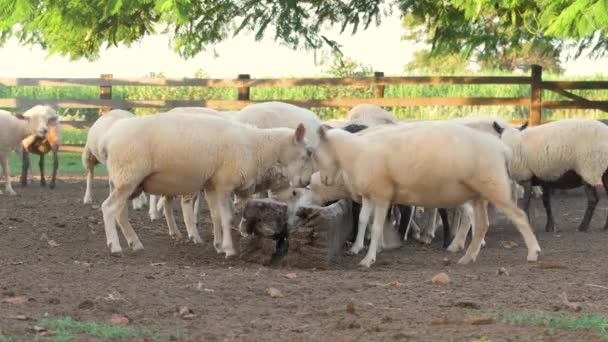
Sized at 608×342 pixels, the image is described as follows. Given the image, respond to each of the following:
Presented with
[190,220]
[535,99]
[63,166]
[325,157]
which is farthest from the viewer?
[63,166]

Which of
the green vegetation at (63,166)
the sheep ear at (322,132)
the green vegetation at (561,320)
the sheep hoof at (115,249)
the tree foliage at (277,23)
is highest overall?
the tree foliage at (277,23)

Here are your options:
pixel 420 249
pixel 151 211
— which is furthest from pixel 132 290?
pixel 151 211

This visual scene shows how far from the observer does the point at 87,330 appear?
240 inches

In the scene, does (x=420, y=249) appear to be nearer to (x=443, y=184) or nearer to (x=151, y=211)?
(x=443, y=184)

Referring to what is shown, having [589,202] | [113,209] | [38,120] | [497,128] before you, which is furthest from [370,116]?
[38,120]

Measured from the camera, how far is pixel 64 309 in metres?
6.84

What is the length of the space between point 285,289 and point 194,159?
215cm

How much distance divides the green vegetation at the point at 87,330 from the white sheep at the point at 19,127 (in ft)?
36.6

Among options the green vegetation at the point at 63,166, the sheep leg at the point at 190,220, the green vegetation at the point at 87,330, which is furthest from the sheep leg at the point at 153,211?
the green vegetation at the point at 63,166

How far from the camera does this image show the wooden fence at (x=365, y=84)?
2133cm

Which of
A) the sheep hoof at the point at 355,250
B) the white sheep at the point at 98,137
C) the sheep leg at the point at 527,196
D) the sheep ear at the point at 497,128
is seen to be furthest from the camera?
the white sheep at the point at 98,137

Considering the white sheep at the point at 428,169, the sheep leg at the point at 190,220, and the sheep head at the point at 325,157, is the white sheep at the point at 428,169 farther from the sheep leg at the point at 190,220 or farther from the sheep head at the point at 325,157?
the sheep leg at the point at 190,220

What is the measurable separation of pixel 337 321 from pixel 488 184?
3.15 meters

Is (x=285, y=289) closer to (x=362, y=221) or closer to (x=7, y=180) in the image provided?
(x=362, y=221)
